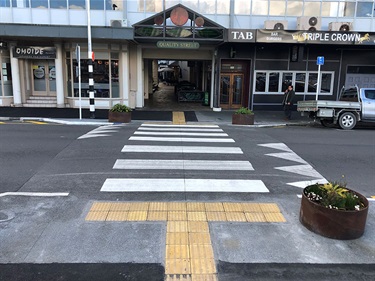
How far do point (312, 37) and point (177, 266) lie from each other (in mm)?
17655

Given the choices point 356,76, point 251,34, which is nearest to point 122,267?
point 251,34

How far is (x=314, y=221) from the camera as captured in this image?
16.0 feet

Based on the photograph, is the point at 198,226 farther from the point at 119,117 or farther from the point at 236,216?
the point at 119,117

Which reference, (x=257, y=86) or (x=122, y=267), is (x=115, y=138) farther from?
(x=257, y=86)

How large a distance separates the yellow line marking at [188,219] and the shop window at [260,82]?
55.7ft

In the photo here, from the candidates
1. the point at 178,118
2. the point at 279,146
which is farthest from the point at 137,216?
the point at 178,118

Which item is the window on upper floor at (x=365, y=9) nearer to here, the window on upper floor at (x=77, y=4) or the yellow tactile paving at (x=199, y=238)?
the window on upper floor at (x=77, y=4)

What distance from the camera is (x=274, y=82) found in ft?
72.6

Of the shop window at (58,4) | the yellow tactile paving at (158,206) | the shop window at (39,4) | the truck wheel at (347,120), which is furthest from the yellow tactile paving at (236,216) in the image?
the shop window at (39,4)

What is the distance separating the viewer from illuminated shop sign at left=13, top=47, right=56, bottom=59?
20109 millimetres

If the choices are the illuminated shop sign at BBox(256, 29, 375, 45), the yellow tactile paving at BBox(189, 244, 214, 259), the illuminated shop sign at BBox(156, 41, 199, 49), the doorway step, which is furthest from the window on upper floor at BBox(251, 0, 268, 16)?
the yellow tactile paving at BBox(189, 244, 214, 259)

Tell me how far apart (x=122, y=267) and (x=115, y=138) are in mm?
7766

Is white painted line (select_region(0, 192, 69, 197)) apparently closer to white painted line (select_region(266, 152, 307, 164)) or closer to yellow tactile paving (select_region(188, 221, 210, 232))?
yellow tactile paving (select_region(188, 221, 210, 232))

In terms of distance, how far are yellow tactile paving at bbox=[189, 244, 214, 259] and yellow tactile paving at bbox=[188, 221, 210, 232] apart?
16.8 inches
